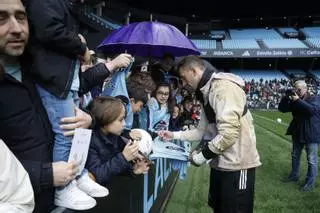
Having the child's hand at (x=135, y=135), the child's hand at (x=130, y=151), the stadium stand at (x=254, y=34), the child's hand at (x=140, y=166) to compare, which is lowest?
the child's hand at (x=140, y=166)

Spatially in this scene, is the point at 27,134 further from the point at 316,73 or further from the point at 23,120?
the point at 316,73

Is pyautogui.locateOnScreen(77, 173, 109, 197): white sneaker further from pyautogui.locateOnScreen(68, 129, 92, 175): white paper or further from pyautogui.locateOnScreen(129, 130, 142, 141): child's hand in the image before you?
pyautogui.locateOnScreen(129, 130, 142, 141): child's hand

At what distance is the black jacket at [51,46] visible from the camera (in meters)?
1.93

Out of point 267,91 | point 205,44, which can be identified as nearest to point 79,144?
point 267,91

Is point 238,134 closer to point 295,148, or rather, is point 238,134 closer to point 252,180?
point 252,180

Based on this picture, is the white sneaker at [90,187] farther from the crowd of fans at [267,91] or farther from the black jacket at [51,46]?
the crowd of fans at [267,91]

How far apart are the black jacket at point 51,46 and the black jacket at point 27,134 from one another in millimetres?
120

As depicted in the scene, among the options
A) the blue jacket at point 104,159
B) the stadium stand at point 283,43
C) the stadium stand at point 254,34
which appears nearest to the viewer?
the blue jacket at point 104,159

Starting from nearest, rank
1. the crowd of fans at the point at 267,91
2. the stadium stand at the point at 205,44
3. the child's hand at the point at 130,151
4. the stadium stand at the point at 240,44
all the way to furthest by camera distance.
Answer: the child's hand at the point at 130,151, the crowd of fans at the point at 267,91, the stadium stand at the point at 240,44, the stadium stand at the point at 205,44

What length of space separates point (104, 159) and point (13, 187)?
109cm

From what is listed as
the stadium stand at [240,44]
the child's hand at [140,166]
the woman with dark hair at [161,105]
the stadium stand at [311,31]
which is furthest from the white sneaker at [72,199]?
the stadium stand at [311,31]

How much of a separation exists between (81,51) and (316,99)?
5.21 m

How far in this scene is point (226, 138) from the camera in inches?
116

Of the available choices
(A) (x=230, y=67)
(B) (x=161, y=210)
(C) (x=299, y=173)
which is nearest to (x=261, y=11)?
(A) (x=230, y=67)
